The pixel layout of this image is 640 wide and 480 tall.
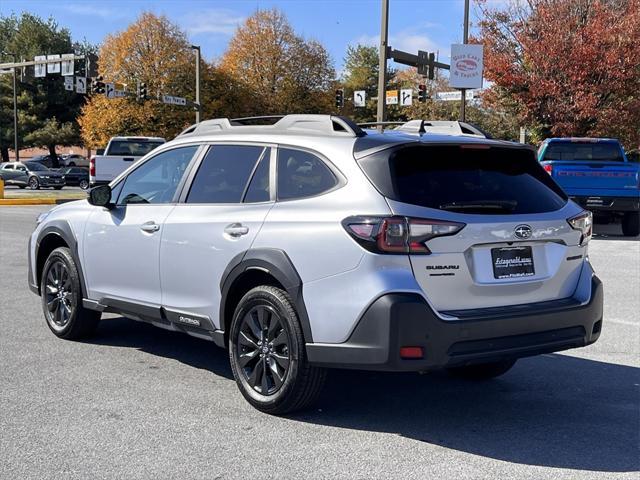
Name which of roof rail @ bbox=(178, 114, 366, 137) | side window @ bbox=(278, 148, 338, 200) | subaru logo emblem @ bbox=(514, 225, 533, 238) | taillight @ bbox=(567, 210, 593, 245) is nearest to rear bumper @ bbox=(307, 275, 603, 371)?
subaru logo emblem @ bbox=(514, 225, 533, 238)

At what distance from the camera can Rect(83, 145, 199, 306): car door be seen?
17.8ft

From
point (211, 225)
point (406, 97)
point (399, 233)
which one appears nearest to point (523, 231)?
point (399, 233)

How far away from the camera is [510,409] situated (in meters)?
4.82

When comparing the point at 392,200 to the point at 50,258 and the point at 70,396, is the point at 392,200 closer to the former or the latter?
the point at 70,396

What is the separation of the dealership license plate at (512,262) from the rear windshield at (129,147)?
69.1ft

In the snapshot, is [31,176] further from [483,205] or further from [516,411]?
[483,205]

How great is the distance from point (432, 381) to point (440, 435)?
118 centimetres

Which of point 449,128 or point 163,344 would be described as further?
point 163,344

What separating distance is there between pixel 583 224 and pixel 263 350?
218cm

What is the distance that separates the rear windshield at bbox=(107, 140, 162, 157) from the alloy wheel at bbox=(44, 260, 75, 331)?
59.4 feet

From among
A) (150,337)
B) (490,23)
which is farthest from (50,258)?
(490,23)

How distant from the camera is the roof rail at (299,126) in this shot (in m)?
4.57

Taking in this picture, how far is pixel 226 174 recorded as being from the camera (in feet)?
16.8

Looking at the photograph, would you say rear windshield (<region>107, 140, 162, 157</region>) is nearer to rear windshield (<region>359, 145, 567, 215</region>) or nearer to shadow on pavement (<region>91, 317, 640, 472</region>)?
shadow on pavement (<region>91, 317, 640, 472</region>)
